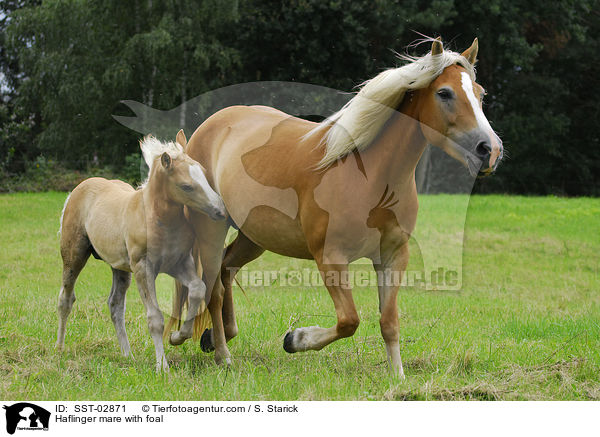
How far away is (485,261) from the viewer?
11156 mm

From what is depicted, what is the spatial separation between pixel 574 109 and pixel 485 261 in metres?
19.6

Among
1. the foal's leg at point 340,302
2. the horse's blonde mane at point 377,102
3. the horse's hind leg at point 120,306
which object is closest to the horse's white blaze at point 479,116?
the horse's blonde mane at point 377,102

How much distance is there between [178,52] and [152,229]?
17.0 metres

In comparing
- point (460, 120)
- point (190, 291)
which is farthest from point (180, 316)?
point (460, 120)

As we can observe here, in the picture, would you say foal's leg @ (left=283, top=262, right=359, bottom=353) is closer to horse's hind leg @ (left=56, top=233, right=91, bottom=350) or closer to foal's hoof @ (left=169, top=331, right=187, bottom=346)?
foal's hoof @ (left=169, top=331, right=187, bottom=346)

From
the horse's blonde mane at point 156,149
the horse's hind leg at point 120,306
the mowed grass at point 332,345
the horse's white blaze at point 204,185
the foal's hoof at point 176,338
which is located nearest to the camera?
the mowed grass at point 332,345

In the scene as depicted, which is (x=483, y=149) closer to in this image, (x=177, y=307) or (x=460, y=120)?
(x=460, y=120)

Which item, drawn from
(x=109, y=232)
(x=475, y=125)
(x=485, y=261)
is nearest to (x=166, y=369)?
(x=109, y=232)

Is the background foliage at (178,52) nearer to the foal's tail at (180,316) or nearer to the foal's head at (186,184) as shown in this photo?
the foal's tail at (180,316)

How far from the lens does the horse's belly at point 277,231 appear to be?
182 inches

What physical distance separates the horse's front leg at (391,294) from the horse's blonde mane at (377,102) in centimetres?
78
